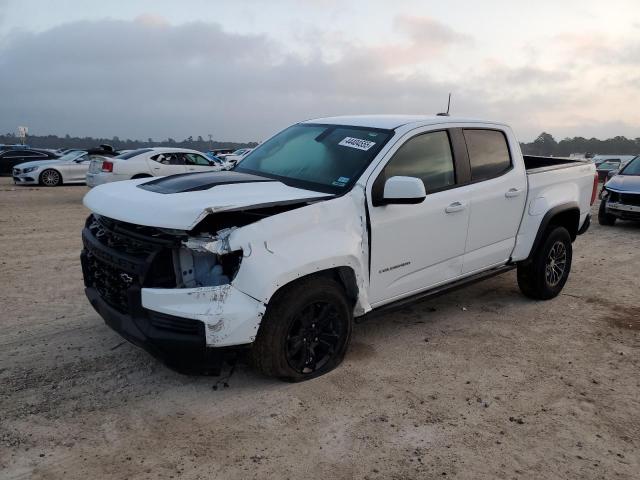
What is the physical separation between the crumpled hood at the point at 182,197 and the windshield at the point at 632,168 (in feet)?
33.2

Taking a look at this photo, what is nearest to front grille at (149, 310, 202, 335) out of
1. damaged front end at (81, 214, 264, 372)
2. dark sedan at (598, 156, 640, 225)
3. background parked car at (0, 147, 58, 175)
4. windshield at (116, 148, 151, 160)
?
damaged front end at (81, 214, 264, 372)

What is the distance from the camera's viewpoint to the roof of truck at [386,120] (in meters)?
4.20

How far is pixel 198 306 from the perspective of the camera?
9.82ft

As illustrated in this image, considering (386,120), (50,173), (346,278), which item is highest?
(386,120)

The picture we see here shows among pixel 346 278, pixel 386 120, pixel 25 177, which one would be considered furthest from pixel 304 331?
pixel 25 177

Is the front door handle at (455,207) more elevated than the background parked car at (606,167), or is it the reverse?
the front door handle at (455,207)

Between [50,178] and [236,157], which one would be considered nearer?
[50,178]

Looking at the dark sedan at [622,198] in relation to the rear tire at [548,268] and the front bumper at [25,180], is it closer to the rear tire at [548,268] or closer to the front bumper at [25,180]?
the rear tire at [548,268]

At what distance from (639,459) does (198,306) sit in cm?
259

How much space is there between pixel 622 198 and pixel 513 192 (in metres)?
7.02

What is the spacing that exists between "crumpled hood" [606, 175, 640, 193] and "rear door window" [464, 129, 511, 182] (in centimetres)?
688

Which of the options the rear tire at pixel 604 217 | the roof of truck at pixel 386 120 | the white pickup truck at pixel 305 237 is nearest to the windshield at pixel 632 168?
the rear tire at pixel 604 217

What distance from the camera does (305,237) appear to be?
10.9 feet

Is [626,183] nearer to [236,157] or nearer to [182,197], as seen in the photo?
[182,197]
